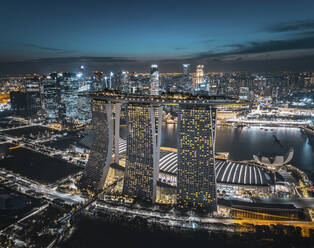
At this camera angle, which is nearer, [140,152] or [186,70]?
[140,152]

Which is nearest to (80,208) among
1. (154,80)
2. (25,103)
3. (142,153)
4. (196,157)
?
(142,153)

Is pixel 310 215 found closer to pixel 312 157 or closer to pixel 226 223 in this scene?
pixel 226 223

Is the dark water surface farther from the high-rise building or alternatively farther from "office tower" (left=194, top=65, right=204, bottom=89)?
"office tower" (left=194, top=65, right=204, bottom=89)

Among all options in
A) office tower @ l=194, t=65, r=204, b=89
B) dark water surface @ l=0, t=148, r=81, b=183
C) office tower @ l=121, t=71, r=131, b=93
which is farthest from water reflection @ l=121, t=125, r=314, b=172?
office tower @ l=194, t=65, r=204, b=89

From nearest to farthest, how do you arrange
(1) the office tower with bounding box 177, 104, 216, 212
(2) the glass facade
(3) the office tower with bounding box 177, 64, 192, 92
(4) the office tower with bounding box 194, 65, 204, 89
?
1. (1) the office tower with bounding box 177, 104, 216, 212
2. (2) the glass facade
3. (4) the office tower with bounding box 194, 65, 204, 89
4. (3) the office tower with bounding box 177, 64, 192, 92

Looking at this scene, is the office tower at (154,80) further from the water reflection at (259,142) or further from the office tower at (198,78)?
the office tower at (198,78)

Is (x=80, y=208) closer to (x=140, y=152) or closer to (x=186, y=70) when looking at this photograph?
(x=140, y=152)
